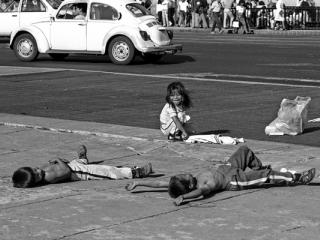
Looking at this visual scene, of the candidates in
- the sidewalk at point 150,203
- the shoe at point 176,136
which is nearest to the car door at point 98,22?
the sidewalk at point 150,203

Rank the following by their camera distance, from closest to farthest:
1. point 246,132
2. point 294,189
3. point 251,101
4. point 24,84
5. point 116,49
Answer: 1. point 294,189
2. point 246,132
3. point 251,101
4. point 24,84
5. point 116,49

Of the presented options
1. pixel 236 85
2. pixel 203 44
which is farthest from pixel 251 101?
pixel 203 44

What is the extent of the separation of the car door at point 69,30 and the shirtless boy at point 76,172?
13816 mm

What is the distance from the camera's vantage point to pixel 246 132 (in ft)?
37.6

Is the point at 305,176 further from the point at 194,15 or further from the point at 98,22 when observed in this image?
the point at 194,15

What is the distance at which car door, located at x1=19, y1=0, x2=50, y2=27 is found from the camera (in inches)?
1082

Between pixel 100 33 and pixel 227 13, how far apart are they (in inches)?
766

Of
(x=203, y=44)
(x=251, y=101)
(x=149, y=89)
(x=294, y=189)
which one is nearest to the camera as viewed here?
(x=294, y=189)

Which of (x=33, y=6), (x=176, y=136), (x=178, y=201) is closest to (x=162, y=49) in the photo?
(x=33, y=6)

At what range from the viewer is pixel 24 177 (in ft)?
27.4

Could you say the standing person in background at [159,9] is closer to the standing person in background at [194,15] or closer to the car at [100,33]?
the standing person in background at [194,15]

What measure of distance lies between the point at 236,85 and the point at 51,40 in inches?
288

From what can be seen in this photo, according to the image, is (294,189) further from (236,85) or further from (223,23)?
(223,23)

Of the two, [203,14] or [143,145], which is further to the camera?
[203,14]
